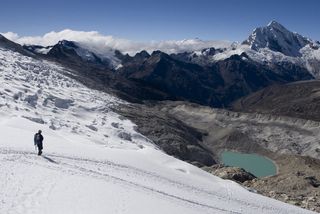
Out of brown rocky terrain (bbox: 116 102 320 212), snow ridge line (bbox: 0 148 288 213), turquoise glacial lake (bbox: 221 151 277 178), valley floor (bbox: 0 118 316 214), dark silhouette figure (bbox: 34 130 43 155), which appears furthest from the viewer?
turquoise glacial lake (bbox: 221 151 277 178)

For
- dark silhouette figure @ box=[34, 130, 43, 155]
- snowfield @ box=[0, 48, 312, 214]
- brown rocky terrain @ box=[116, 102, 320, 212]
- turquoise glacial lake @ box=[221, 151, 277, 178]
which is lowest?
turquoise glacial lake @ box=[221, 151, 277, 178]

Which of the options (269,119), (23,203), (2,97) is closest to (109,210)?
(23,203)

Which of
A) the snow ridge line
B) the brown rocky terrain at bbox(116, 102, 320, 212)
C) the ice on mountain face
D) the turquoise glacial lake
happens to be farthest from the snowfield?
the turquoise glacial lake

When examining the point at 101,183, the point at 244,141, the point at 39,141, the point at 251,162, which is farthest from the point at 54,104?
the point at 244,141

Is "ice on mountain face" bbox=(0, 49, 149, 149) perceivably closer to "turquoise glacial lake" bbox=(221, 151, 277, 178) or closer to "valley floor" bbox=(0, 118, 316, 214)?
"valley floor" bbox=(0, 118, 316, 214)

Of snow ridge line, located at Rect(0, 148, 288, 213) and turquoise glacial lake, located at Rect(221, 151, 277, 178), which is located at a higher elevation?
snow ridge line, located at Rect(0, 148, 288, 213)

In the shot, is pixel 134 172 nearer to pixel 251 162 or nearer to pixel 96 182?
pixel 96 182

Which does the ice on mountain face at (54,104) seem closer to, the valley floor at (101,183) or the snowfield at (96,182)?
the snowfield at (96,182)

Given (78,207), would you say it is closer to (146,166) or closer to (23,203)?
(23,203)
